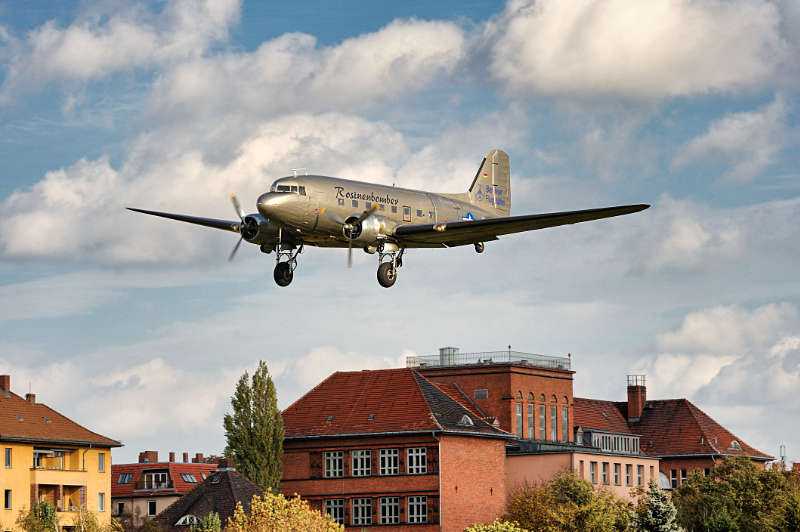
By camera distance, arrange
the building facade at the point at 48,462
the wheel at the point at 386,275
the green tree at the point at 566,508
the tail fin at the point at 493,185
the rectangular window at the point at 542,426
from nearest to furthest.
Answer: the wheel at the point at 386,275 → the tail fin at the point at 493,185 → the green tree at the point at 566,508 → the building facade at the point at 48,462 → the rectangular window at the point at 542,426

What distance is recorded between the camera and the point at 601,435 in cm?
15038

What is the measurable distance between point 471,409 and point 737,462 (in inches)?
890

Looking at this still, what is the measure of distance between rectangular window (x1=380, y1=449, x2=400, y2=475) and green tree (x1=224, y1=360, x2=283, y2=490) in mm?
8231

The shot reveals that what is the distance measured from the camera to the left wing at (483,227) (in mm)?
74000

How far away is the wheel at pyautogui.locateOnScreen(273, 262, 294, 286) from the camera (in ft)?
243

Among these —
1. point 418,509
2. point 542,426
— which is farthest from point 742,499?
point 418,509

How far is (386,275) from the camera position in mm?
73250

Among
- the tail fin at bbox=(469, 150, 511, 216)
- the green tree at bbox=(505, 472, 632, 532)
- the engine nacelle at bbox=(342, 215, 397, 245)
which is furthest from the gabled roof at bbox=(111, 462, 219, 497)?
the engine nacelle at bbox=(342, 215, 397, 245)

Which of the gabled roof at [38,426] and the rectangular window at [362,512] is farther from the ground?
the gabled roof at [38,426]

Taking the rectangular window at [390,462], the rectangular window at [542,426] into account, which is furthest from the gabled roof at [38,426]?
the rectangular window at [542,426]

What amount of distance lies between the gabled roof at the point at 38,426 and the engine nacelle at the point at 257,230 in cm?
5897

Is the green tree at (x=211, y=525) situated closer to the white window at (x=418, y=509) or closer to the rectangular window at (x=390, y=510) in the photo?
the white window at (x=418, y=509)

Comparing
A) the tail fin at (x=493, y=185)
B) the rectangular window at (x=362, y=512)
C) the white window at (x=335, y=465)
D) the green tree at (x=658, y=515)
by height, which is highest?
the tail fin at (x=493, y=185)

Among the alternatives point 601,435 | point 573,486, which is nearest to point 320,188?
point 573,486
